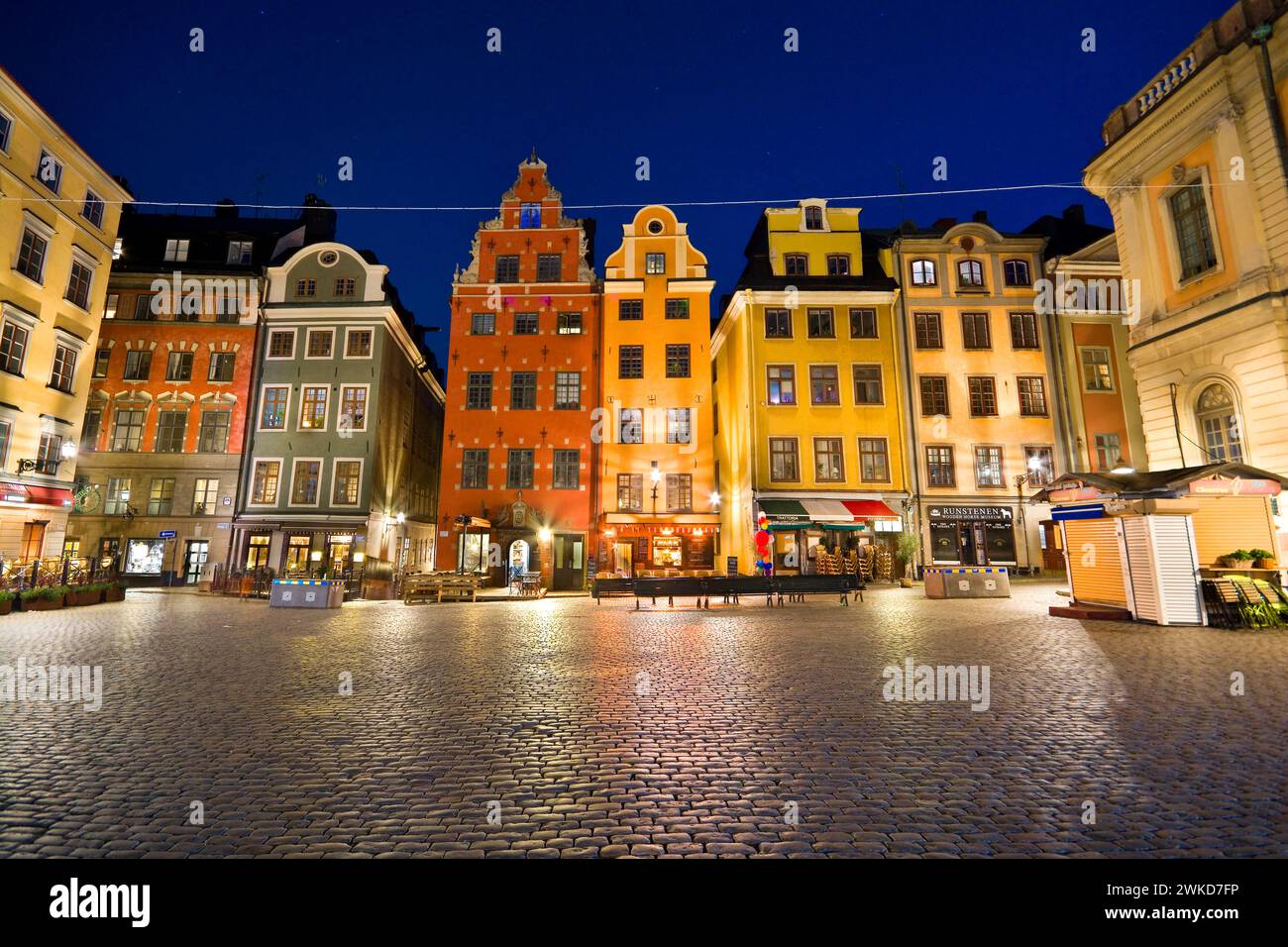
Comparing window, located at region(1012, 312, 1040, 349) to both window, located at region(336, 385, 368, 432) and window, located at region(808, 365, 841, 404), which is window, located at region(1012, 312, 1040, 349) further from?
window, located at region(336, 385, 368, 432)

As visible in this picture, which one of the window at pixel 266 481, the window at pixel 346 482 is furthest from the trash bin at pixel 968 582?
the window at pixel 266 481

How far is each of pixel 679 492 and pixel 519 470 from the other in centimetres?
800

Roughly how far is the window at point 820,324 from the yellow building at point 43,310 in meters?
31.2

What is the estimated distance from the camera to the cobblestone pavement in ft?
11.5

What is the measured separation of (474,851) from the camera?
3.32 metres

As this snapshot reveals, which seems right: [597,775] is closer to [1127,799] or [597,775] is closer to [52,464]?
[1127,799]

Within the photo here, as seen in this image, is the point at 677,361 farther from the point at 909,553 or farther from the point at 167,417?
the point at 167,417

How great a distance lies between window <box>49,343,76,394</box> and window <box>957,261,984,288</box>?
1590 inches

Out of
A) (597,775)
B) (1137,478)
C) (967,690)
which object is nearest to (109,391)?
(597,775)

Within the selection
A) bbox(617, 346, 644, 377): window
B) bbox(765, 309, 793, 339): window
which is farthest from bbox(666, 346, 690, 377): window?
bbox(765, 309, 793, 339): window

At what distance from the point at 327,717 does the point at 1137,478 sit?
16.8 metres

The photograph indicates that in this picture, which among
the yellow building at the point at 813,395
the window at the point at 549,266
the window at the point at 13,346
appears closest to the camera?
the window at the point at 13,346

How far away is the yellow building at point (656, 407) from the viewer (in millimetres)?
27891

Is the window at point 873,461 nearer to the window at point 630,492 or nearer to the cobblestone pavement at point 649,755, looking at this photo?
the window at point 630,492
